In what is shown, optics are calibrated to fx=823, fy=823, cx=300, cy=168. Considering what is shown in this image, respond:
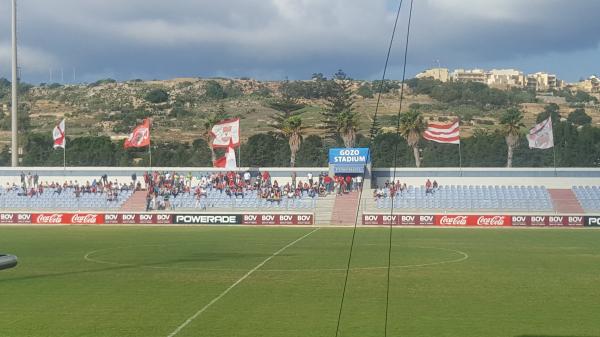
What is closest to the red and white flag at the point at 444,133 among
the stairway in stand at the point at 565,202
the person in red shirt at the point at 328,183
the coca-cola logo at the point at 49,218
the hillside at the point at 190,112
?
the person in red shirt at the point at 328,183

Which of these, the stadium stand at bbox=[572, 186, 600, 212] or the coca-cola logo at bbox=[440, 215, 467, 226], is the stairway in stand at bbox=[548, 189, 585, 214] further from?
the coca-cola logo at bbox=[440, 215, 467, 226]

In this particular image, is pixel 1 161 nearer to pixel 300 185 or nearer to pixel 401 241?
pixel 300 185

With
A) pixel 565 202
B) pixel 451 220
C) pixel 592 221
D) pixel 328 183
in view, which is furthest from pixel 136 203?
pixel 592 221

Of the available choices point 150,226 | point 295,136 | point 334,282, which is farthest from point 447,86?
point 334,282

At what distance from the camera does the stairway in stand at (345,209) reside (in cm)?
6253

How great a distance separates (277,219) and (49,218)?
1732 centimetres

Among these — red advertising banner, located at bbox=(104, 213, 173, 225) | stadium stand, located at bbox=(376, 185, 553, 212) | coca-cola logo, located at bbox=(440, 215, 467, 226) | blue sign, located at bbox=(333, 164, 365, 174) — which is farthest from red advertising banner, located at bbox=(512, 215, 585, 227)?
red advertising banner, located at bbox=(104, 213, 173, 225)

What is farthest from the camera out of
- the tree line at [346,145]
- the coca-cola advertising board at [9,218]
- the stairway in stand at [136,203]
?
the tree line at [346,145]

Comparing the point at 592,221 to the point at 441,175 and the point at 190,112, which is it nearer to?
the point at 441,175

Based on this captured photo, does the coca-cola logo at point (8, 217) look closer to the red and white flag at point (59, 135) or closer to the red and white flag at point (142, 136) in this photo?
the red and white flag at point (59, 135)

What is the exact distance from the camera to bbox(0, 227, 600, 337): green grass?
17.5 metres

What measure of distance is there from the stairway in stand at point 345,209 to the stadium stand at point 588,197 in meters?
18.3

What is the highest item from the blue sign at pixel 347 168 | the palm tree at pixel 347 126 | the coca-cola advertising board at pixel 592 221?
the palm tree at pixel 347 126

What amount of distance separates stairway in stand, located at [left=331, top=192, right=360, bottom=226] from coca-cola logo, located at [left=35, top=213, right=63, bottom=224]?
20.5m
